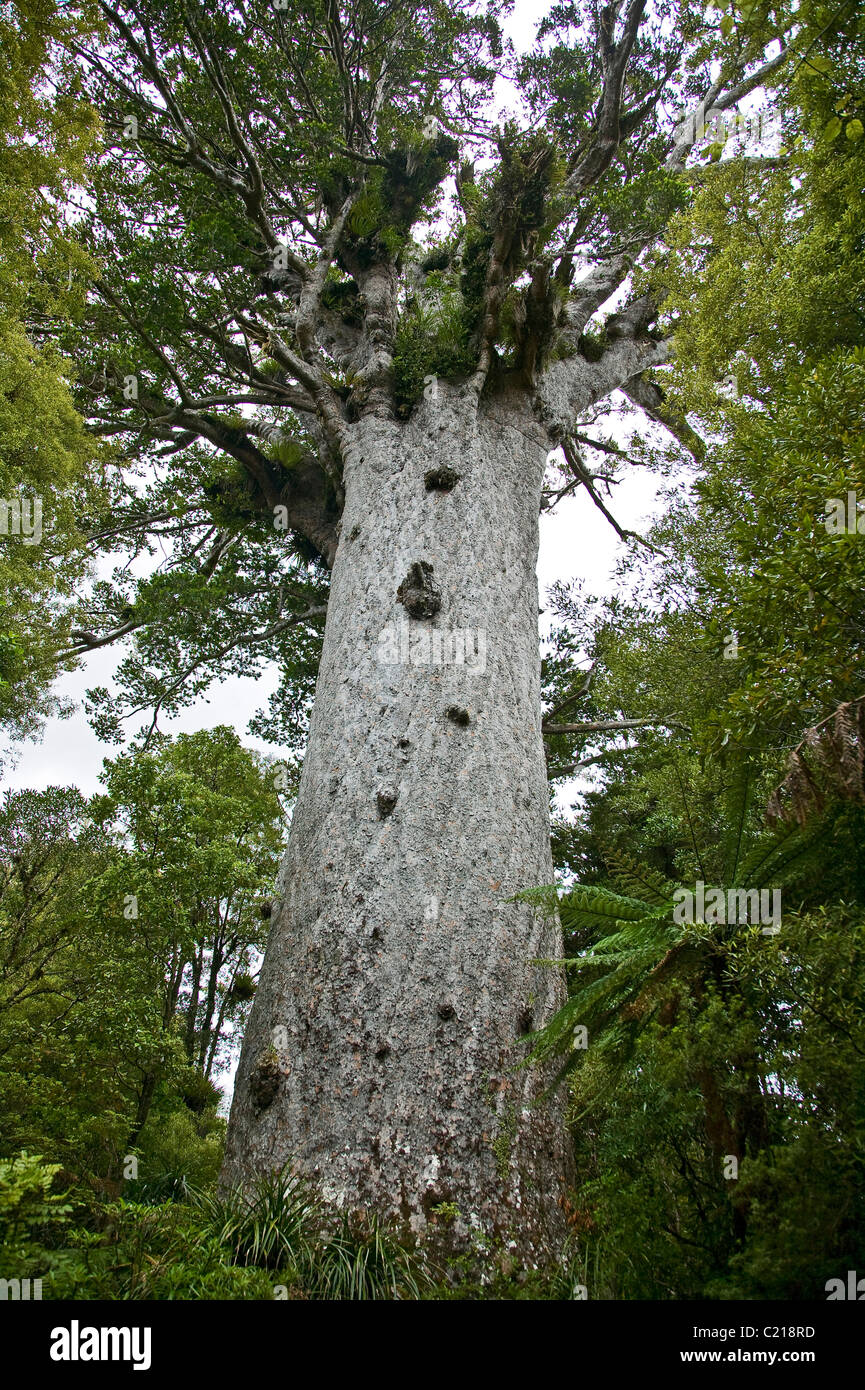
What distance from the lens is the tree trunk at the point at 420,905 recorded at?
3398mm

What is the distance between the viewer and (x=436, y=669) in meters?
5.05

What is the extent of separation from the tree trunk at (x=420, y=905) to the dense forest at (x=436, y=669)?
0.08 feet

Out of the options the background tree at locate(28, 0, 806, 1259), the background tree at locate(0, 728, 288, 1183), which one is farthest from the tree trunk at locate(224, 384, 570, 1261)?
the background tree at locate(0, 728, 288, 1183)

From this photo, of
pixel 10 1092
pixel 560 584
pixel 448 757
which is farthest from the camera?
pixel 560 584

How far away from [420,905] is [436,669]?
1.63 metres

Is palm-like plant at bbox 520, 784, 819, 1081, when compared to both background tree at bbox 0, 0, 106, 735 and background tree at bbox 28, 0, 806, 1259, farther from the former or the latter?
background tree at bbox 0, 0, 106, 735

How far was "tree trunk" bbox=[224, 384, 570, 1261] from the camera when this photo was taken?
3.40 metres

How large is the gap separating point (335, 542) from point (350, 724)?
3.54 metres

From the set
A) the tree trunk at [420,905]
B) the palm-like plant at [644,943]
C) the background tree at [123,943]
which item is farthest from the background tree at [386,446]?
the background tree at [123,943]

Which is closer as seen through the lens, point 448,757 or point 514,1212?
point 514,1212

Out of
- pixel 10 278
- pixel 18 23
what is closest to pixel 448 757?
pixel 10 278

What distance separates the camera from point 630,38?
21.8ft

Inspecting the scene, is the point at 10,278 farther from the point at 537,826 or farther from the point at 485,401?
the point at 537,826

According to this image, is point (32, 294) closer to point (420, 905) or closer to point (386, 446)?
point (386, 446)
